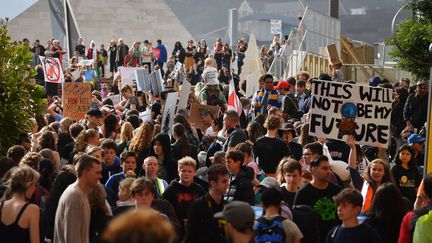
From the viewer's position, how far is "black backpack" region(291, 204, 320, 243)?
30.2 ft

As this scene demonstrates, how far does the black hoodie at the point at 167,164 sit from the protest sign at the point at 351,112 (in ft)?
5.19

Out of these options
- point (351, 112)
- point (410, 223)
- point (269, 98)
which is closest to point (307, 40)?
point (269, 98)

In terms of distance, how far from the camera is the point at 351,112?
13.0m

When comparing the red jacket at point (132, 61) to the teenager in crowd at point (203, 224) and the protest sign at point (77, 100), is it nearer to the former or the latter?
the protest sign at point (77, 100)

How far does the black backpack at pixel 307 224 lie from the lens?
921 cm

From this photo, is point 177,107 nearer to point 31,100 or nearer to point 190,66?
point 31,100

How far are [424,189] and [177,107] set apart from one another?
885cm

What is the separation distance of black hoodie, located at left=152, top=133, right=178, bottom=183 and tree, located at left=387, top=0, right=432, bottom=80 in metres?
9.16

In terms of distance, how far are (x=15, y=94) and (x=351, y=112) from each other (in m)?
3.73

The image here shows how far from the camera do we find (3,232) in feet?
28.6

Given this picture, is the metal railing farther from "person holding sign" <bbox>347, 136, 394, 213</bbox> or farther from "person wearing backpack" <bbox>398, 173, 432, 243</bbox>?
"person wearing backpack" <bbox>398, 173, 432, 243</bbox>

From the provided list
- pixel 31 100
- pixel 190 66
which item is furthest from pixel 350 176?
pixel 190 66

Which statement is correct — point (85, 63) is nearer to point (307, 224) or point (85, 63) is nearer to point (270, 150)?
point (270, 150)

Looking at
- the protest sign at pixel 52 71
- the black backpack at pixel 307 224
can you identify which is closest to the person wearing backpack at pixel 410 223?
the black backpack at pixel 307 224
